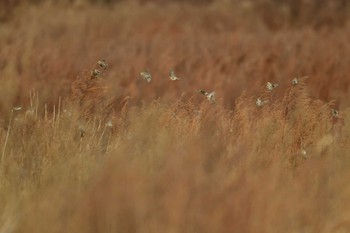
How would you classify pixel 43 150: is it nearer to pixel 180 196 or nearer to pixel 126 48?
pixel 180 196

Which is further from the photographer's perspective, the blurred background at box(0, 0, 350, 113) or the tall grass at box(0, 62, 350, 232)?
the blurred background at box(0, 0, 350, 113)

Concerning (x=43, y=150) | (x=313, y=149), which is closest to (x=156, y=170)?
(x=43, y=150)

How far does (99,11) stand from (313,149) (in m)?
7.28

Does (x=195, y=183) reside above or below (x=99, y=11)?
below

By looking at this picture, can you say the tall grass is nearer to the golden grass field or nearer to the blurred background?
the golden grass field

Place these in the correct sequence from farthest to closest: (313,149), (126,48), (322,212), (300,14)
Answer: (300,14)
(126,48)
(313,149)
(322,212)

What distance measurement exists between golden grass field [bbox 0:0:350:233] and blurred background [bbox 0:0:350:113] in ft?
0.09

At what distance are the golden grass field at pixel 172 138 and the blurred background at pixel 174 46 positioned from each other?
3cm

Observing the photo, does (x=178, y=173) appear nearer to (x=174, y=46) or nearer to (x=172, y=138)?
(x=172, y=138)

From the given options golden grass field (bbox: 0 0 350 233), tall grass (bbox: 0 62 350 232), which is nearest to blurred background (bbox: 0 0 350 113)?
golden grass field (bbox: 0 0 350 233)

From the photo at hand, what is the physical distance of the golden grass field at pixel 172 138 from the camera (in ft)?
11.0

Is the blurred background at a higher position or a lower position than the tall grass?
higher

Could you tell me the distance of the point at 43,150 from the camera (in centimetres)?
471

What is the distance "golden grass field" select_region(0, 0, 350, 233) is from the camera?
11.0 ft
